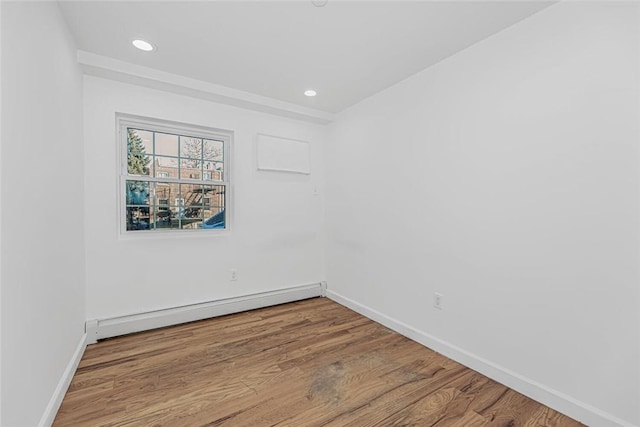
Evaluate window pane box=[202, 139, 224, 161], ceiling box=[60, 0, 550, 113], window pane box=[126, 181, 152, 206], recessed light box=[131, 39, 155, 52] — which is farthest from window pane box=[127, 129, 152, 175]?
recessed light box=[131, 39, 155, 52]

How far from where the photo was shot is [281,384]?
1971 mm

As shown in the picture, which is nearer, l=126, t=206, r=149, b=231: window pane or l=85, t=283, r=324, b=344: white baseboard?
l=85, t=283, r=324, b=344: white baseboard

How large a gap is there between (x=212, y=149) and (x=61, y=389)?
2416 mm

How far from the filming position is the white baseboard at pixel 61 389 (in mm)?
1509

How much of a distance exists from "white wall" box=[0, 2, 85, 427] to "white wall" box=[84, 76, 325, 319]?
449 mm

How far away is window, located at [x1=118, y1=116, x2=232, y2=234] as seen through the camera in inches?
112

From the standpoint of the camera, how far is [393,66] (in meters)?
2.53

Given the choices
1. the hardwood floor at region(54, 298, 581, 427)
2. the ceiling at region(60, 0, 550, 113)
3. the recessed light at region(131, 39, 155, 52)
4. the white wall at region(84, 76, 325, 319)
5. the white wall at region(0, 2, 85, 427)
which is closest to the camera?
the white wall at region(0, 2, 85, 427)

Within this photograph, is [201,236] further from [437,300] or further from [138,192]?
[437,300]

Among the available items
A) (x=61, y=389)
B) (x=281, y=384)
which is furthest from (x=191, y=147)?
(x=281, y=384)

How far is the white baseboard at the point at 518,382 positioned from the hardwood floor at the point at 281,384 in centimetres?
5

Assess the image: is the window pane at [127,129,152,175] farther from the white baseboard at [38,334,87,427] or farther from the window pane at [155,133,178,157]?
A: the white baseboard at [38,334,87,427]

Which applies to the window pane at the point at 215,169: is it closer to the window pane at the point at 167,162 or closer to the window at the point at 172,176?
the window at the point at 172,176

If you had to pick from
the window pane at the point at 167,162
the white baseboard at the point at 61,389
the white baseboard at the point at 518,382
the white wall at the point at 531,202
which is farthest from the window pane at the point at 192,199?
the white baseboard at the point at 518,382
